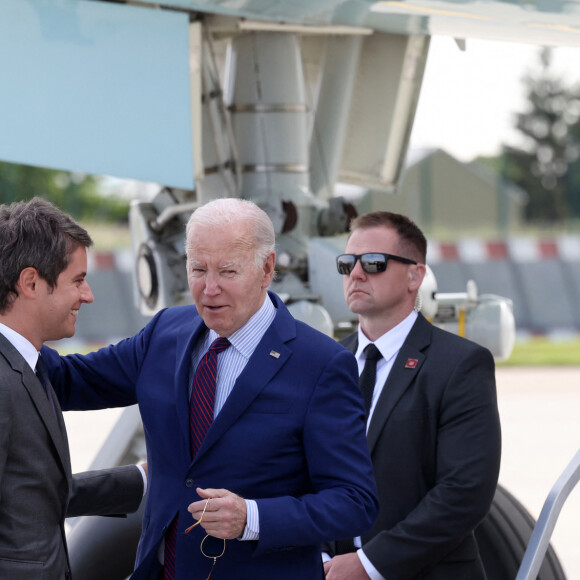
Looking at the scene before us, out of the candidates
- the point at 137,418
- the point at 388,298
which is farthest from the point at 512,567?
the point at 137,418

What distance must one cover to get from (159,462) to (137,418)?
2505mm

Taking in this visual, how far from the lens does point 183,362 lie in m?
2.13

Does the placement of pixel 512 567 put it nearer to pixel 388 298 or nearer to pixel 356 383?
pixel 388 298

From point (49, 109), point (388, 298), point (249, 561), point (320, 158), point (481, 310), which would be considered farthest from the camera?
point (320, 158)

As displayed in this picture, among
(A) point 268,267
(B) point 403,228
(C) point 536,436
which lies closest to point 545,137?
(C) point 536,436

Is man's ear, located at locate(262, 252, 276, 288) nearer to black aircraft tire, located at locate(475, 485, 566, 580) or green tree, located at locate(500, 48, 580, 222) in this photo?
black aircraft tire, located at locate(475, 485, 566, 580)

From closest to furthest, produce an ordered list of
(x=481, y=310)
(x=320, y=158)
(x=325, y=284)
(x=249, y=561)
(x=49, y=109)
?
(x=249, y=561), (x=49, y=109), (x=325, y=284), (x=481, y=310), (x=320, y=158)

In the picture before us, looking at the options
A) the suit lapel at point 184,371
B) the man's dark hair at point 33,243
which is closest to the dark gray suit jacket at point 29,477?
the man's dark hair at point 33,243

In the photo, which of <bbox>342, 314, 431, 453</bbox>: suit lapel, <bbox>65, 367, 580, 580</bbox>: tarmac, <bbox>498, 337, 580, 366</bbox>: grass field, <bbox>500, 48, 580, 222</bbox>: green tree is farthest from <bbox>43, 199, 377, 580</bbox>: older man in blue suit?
<bbox>500, 48, 580, 222</bbox>: green tree

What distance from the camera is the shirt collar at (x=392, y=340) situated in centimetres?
286

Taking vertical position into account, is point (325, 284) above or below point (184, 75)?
below

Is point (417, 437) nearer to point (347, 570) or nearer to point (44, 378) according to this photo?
point (347, 570)

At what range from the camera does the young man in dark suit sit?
192 cm

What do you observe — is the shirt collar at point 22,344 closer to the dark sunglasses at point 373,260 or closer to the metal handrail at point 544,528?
the dark sunglasses at point 373,260
